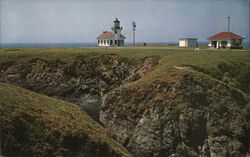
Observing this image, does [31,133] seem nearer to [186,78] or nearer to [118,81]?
[186,78]

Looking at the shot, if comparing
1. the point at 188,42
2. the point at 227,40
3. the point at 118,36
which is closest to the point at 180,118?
the point at 227,40

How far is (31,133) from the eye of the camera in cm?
1609

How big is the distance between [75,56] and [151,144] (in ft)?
55.6

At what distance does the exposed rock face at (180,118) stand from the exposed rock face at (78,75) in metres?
6.99

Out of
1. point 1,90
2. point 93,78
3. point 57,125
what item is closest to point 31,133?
point 57,125

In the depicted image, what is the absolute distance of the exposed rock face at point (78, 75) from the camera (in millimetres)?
33469

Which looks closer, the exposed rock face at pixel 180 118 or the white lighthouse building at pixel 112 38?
the exposed rock face at pixel 180 118

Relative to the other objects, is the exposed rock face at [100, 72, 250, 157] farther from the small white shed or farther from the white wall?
the white wall

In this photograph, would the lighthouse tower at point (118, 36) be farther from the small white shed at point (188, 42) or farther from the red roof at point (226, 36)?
the red roof at point (226, 36)

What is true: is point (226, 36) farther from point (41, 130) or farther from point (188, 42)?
point (41, 130)

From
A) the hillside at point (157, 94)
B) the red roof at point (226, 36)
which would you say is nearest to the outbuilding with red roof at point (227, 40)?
the red roof at point (226, 36)

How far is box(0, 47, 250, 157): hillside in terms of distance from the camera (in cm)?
2330

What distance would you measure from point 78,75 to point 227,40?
29491 millimetres

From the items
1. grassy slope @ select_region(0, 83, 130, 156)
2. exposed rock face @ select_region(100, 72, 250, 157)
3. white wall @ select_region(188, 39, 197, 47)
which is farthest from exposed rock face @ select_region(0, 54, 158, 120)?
white wall @ select_region(188, 39, 197, 47)
